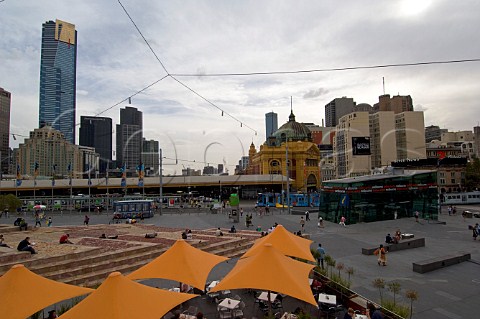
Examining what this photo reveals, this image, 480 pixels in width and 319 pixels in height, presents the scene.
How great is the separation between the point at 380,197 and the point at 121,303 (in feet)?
96.2

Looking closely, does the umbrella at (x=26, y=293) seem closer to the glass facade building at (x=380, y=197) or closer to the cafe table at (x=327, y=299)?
the cafe table at (x=327, y=299)

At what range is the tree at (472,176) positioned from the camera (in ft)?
225

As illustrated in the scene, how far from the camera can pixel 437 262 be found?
49.1ft

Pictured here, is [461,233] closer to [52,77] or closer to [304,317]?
[304,317]

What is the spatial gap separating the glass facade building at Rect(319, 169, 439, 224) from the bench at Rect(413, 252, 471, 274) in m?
13.1

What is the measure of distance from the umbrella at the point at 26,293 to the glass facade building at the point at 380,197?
25801 mm

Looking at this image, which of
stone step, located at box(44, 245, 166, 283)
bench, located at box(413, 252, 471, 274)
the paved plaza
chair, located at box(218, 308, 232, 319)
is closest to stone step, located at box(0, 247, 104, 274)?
stone step, located at box(44, 245, 166, 283)

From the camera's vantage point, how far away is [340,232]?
84.0ft

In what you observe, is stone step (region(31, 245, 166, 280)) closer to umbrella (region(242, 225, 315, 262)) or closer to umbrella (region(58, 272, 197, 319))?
umbrella (region(58, 272, 197, 319))

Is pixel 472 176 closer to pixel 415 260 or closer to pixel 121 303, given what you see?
pixel 415 260

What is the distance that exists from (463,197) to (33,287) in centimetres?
6430

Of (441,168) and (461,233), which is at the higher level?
(441,168)

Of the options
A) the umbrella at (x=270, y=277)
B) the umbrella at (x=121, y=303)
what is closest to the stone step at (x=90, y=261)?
the umbrella at (x=121, y=303)

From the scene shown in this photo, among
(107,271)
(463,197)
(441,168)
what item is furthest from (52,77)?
(441,168)
